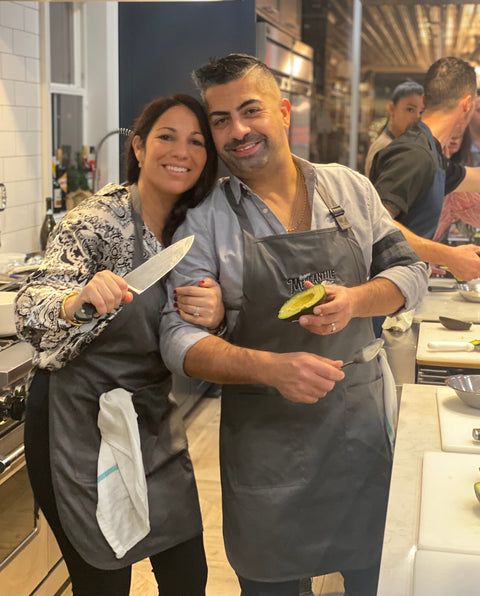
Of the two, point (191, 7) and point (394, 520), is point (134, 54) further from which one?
point (394, 520)

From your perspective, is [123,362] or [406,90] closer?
[123,362]

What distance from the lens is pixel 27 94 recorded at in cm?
411

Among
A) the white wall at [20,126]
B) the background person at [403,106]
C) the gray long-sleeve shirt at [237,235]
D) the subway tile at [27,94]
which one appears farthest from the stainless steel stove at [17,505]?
the background person at [403,106]

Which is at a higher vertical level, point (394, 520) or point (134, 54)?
point (134, 54)

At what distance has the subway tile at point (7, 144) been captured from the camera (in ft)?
12.7

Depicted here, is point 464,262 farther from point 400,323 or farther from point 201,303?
point 201,303

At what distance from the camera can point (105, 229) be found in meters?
1.85

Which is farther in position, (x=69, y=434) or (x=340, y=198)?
(x=340, y=198)

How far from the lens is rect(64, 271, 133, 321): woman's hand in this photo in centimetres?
A: 160

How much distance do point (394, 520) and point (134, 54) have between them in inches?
163

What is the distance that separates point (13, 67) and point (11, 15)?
25 centimetres

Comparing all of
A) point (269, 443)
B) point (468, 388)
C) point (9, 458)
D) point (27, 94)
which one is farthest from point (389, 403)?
point (27, 94)

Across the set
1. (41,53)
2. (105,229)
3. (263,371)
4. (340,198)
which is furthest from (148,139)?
(41,53)

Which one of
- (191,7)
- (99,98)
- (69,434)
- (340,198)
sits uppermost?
(191,7)
